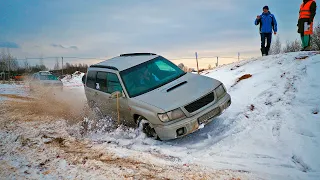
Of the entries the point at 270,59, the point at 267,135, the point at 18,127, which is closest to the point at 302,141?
the point at 267,135

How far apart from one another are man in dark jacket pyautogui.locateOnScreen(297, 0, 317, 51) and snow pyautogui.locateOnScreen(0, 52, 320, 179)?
2.33 m

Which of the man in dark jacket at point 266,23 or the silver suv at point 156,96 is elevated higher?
the man in dark jacket at point 266,23

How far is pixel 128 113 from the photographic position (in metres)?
5.11

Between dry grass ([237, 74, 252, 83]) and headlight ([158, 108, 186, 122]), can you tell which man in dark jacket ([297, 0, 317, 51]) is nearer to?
dry grass ([237, 74, 252, 83])

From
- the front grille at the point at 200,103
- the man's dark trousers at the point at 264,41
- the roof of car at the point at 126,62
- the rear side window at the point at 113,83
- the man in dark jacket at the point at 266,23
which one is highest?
the man in dark jacket at the point at 266,23

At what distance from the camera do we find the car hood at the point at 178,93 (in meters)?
4.42

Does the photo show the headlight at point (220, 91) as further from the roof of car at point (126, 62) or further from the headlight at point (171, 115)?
the roof of car at point (126, 62)

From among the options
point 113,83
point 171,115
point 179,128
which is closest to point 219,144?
point 179,128

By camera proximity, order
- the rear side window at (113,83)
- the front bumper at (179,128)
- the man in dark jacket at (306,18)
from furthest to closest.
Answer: the man in dark jacket at (306,18) → the rear side window at (113,83) → the front bumper at (179,128)

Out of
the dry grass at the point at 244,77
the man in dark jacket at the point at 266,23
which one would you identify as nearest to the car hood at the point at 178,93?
the dry grass at the point at 244,77

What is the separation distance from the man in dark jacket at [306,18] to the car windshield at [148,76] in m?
5.70

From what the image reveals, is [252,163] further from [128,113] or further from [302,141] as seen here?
[128,113]

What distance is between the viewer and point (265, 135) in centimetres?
436

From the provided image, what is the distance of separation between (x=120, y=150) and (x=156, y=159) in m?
0.78
